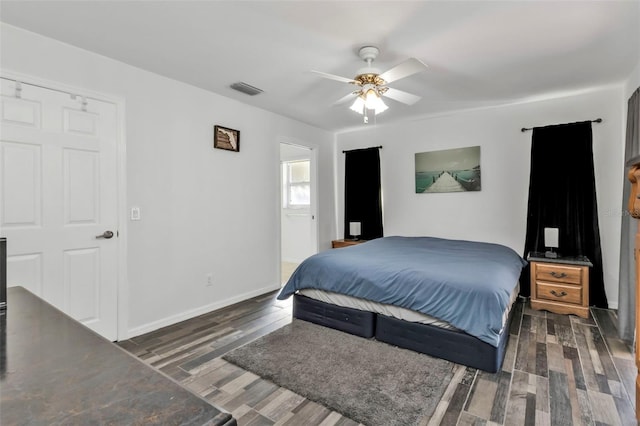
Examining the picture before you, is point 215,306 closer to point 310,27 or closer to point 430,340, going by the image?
point 430,340

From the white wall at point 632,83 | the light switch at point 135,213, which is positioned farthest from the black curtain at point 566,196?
the light switch at point 135,213

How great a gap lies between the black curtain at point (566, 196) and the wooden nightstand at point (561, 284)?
0.84 ft

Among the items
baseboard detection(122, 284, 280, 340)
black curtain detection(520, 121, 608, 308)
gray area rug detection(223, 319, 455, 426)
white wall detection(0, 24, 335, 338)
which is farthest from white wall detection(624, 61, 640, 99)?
baseboard detection(122, 284, 280, 340)

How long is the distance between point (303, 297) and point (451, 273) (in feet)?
4.50

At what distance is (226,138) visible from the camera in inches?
143

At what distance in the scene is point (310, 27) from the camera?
222 centimetres

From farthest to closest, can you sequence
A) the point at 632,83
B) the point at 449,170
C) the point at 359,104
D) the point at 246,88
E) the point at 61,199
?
1. the point at 449,170
2. the point at 246,88
3. the point at 632,83
4. the point at 359,104
5. the point at 61,199

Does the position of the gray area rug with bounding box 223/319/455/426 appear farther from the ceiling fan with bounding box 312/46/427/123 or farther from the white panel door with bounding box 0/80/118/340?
the ceiling fan with bounding box 312/46/427/123

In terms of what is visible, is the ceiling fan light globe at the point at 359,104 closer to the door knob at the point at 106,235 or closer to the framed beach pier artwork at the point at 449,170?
the framed beach pier artwork at the point at 449,170

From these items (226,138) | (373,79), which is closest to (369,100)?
(373,79)

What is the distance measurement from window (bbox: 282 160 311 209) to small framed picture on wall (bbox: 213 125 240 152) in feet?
8.74

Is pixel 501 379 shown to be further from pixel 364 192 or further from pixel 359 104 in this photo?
pixel 364 192

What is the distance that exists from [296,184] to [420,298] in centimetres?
449

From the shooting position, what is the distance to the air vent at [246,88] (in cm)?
326
